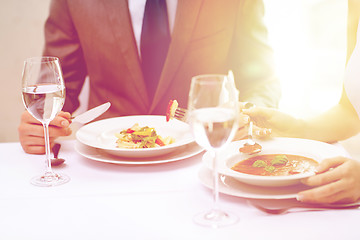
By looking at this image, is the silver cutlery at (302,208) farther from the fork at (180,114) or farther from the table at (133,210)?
the fork at (180,114)

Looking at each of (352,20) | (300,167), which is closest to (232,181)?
(300,167)

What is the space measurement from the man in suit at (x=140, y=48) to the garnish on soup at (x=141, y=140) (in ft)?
2.22

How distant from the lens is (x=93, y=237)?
690 millimetres

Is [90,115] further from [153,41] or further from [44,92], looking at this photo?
[153,41]

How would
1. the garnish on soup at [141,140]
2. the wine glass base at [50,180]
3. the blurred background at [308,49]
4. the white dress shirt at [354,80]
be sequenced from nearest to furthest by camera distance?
the wine glass base at [50,180] < the garnish on soup at [141,140] < the white dress shirt at [354,80] < the blurred background at [308,49]

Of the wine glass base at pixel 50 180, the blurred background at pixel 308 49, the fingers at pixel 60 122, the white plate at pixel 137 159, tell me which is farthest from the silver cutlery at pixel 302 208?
the blurred background at pixel 308 49

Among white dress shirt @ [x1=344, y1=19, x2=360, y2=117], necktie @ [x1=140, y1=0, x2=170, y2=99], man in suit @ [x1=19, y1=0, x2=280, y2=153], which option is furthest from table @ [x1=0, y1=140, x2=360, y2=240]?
necktie @ [x1=140, y1=0, x2=170, y2=99]

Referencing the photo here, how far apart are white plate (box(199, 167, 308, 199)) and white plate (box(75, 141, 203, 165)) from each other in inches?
6.5

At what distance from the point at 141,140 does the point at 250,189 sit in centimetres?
37

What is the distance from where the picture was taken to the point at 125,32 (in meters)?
1.79

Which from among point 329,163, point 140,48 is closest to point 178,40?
point 140,48

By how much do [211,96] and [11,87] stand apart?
8.84 feet

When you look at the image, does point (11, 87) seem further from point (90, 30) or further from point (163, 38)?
point (163, 38)

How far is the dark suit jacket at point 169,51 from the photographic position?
1795mm
